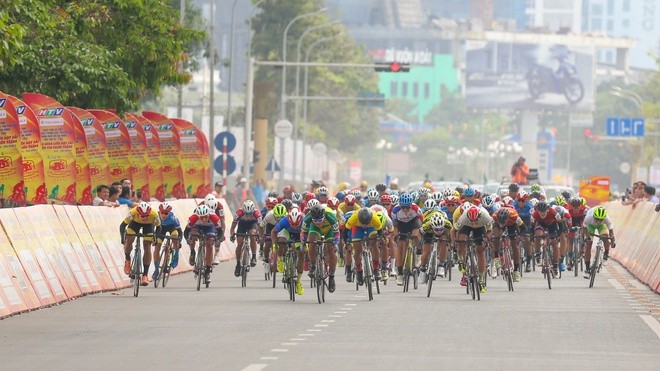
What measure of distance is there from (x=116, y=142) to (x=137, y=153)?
1.90 metres

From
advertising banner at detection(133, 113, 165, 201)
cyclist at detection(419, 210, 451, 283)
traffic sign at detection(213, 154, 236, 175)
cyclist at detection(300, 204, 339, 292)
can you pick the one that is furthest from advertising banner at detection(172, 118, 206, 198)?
cyclist at detection(300, 204, 339, 292)

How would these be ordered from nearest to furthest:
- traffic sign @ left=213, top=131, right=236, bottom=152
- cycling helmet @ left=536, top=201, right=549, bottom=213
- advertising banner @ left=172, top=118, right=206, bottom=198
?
cycling helmet @ left=536, top=201, right=549, bottom=213 < advertising banner @ left=172, top=118, right=206, bottom=198 < traffic sign @ left=213, top=131, right=236, bottom=152

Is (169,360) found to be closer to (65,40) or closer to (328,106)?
(65,40)

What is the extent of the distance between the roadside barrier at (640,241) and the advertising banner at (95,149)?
31.3ft

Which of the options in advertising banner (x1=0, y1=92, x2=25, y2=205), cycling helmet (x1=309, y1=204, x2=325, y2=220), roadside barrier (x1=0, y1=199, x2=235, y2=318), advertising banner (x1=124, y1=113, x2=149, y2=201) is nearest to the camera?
roadside barrier (x1=0, y1=199, x2=235, y2=318)

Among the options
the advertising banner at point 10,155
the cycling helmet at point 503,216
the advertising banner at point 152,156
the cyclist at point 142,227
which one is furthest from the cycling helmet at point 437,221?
the advertising banner at point 152,156

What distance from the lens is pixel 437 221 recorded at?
96.6 feet

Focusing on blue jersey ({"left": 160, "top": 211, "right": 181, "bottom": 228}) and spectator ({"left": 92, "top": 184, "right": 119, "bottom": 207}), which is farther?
spectator ({"left": 92, "top": 184, "right": 119, "bottom": 207})

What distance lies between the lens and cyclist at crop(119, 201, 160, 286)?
94.2 feet

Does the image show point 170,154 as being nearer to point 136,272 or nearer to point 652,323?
point 136,272

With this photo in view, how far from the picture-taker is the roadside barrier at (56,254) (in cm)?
2341

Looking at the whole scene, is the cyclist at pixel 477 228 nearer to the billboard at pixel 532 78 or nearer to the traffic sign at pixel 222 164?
the traffic sign at pixel 222 164

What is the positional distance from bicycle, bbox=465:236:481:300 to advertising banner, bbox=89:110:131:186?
9.65m

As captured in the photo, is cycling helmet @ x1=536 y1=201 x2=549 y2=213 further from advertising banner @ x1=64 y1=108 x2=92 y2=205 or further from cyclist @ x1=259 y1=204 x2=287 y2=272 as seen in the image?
advertising banner @ x1=64 y1=108 x2=92 y2=205
